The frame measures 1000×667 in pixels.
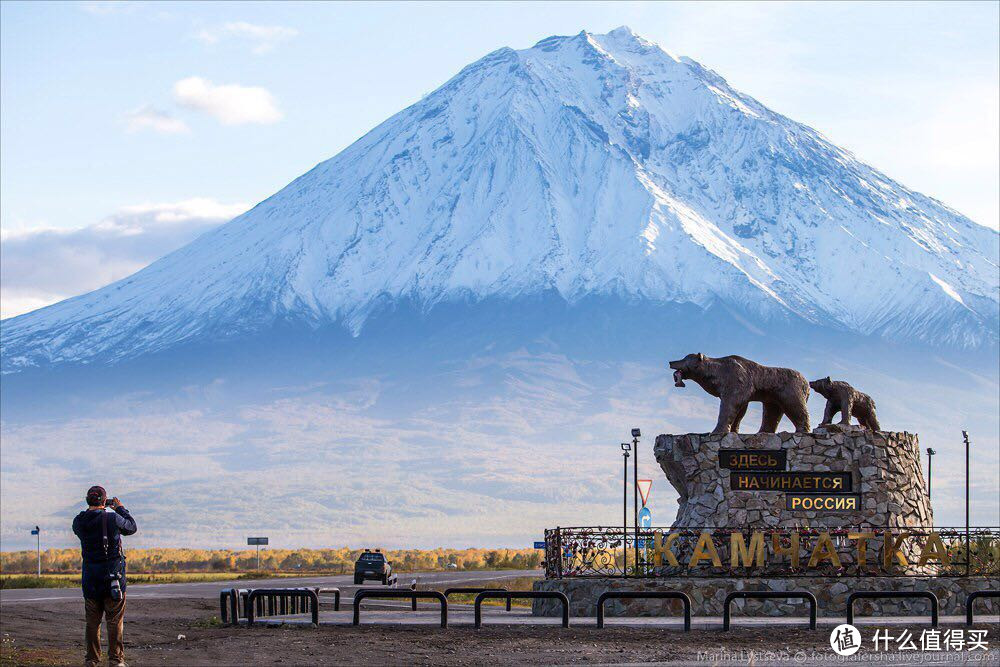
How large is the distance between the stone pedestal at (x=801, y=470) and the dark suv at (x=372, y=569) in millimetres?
20464

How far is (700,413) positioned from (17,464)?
77.6 m

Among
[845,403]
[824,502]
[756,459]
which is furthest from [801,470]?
[845,403]

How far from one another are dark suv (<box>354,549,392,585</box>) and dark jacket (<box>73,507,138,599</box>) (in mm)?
33350

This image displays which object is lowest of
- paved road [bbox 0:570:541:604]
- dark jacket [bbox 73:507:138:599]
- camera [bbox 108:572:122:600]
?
paved road [bbox 0:570:541:604]

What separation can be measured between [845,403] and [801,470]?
287cm

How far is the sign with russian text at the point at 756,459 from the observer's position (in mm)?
37062

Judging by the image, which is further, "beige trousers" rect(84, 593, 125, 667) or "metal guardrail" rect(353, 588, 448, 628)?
"metal guardrail" rect(353, 588, 448, 628)

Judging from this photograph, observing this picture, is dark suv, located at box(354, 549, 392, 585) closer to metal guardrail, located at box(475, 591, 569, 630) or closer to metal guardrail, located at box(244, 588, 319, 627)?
metal guardrail, located at box(244, 588, 319, 627)

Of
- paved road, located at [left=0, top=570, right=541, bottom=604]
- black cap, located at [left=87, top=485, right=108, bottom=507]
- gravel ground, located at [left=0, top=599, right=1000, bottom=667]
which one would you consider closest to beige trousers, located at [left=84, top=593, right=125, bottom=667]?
black cap, located at [left=87, top=485, right=108, bottom=507]

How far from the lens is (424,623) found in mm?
31875

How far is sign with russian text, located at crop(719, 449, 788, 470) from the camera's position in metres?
37.1

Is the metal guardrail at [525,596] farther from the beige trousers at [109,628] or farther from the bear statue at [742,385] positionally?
the bear statue at [742,385]

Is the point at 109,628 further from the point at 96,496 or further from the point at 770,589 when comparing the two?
the point at 770,589

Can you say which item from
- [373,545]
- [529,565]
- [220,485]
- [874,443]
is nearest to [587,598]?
[874,443]
